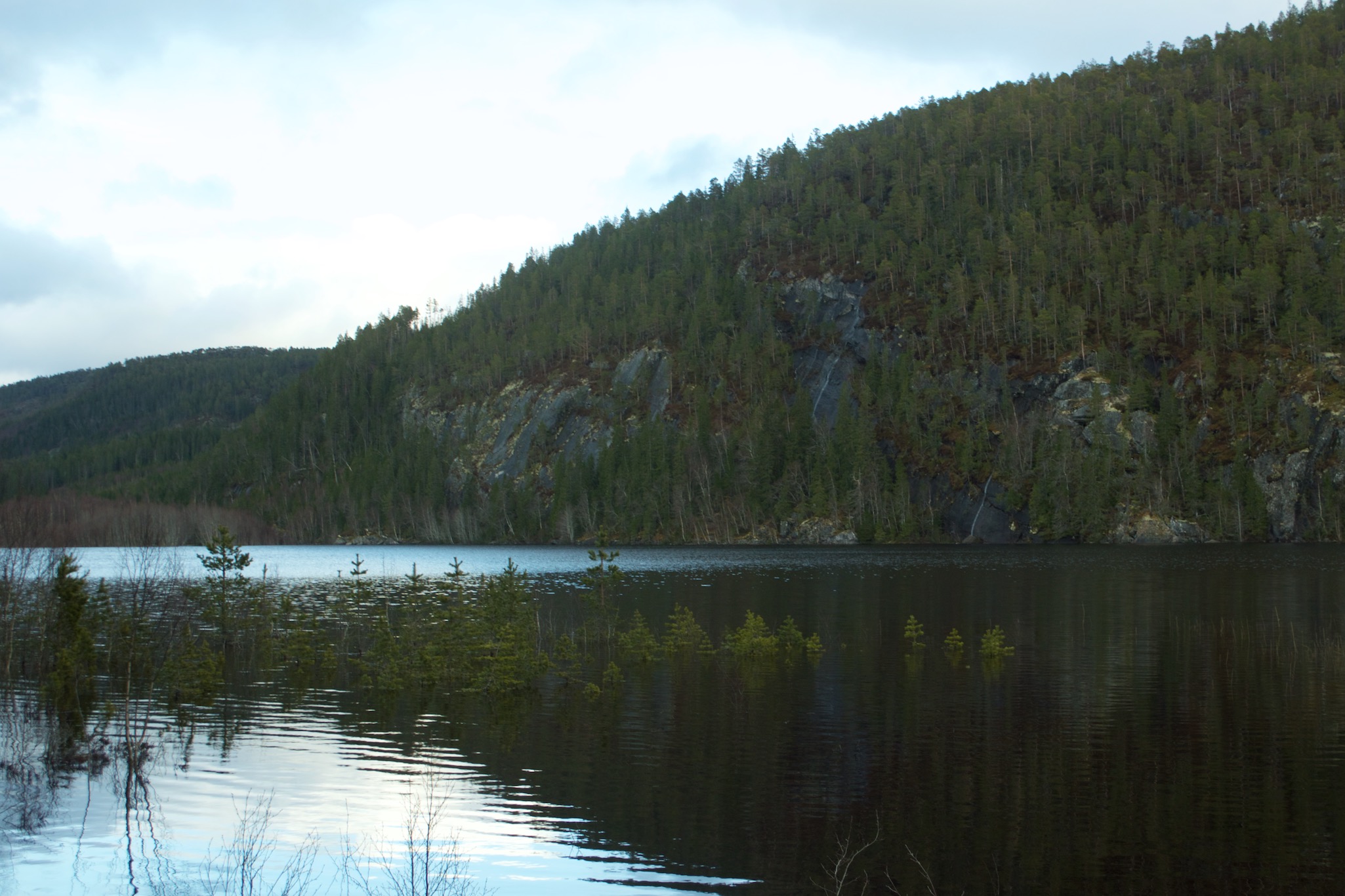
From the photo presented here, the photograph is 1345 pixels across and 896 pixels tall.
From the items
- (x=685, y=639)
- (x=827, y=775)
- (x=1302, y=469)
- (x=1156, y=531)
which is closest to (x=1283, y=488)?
(x=1302, y=469)

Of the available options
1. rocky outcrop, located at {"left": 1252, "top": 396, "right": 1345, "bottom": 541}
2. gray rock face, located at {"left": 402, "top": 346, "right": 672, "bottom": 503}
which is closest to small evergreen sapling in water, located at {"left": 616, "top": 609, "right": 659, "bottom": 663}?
rocky outcrop, located at {"left": 1252, "top": 396, "right": 1345, "bottom": 541}

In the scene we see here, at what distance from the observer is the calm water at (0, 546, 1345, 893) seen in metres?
15.0

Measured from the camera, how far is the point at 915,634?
3831cm

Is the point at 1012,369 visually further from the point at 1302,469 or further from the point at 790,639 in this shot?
the point at 790,639

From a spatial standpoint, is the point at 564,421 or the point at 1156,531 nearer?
the point at 1156,531

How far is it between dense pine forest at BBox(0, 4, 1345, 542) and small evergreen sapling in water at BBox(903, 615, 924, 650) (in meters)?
96.7

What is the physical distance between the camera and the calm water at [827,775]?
49.2 feet

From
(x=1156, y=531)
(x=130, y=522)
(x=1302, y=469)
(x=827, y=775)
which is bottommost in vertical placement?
(x=827, y=775)

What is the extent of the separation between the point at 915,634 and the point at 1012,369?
119 metres

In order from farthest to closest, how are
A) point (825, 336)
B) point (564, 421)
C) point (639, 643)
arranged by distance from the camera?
point (564, 421) → point (825, 336) → point (639, 643)

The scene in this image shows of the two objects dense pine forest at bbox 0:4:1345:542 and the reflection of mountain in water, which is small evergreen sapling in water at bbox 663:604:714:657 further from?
dense pine forest at bbox 0:4:1345:542

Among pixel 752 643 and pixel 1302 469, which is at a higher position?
pixel 1302 469

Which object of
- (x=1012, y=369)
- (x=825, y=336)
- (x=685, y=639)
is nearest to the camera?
(x=685, y=639)

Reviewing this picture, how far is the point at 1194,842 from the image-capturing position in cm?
1582
